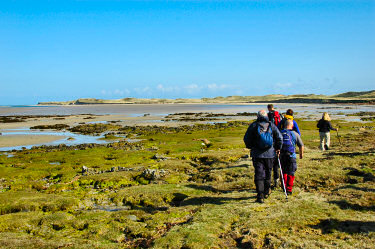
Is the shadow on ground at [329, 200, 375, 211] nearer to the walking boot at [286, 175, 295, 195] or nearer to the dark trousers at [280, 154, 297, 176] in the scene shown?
the walking boot at [286, 175, 295, 195]

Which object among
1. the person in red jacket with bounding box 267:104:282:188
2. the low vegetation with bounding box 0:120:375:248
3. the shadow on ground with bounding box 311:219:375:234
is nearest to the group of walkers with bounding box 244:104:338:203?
the low vegetation with bounding box 0:120:375:248

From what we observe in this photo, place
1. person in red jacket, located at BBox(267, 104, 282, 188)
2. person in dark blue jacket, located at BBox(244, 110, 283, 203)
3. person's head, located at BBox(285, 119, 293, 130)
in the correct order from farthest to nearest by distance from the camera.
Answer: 1. person in red jacket, located at BBox(267, 104, 282, 188)
2. person's head, located at BBox(285, 119, 293, 130)
3. person in dark blue jacket, located at BBox(244, 110, 283, 203)

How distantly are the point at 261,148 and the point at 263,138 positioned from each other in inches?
15.5

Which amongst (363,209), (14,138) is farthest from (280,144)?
(14,138)

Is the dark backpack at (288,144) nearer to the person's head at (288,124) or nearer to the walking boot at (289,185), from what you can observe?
the person's head at (288,124)

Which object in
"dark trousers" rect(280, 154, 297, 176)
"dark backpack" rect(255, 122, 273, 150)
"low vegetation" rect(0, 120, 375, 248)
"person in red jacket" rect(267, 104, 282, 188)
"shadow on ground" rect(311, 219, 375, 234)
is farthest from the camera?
"person in red jacket" rect(267, 104, 282, 188)

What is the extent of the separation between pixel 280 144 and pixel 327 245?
4223 mm

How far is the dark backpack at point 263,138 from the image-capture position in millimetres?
10633

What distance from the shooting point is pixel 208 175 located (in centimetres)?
1705

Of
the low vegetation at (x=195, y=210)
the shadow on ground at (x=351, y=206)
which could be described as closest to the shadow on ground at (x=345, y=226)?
the low vegetation at (x=195, y=210)

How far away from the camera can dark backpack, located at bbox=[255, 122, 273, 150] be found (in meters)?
10.6

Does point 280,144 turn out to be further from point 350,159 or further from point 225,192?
point 350,159

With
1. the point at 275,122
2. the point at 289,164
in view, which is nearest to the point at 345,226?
the point at 289,164

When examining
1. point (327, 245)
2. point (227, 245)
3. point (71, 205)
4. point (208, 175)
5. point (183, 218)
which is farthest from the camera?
point (208, 175)
